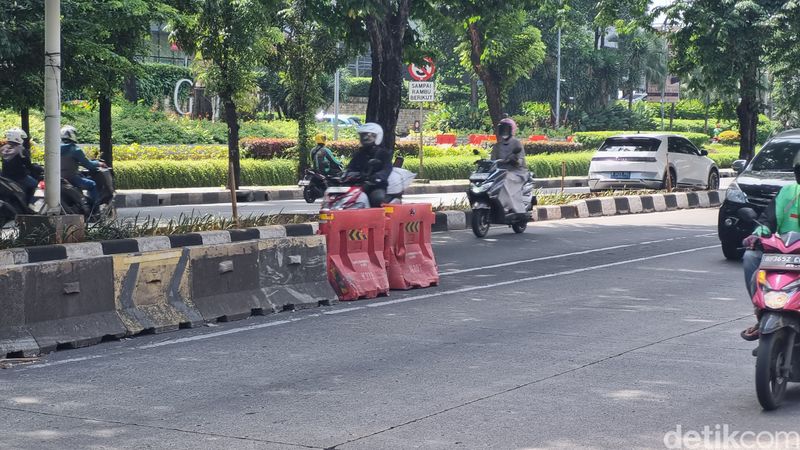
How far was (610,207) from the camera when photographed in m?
25.8

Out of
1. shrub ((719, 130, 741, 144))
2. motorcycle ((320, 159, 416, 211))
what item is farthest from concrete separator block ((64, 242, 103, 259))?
shrub ((719, 130, 741, 144))

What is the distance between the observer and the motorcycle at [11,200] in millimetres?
16094

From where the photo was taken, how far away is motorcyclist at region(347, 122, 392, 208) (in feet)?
47.4

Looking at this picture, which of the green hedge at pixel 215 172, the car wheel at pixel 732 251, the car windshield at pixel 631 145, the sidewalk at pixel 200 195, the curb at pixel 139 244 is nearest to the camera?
the curb at pixel 139 244

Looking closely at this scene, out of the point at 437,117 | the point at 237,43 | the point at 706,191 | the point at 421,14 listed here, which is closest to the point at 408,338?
the point at 421,14

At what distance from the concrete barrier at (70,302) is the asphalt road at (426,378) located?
19 cm

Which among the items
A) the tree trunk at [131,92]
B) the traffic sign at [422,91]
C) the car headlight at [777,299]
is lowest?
the car headlight at [777,299]

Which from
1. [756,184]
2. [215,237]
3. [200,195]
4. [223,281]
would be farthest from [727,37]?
[223,281]

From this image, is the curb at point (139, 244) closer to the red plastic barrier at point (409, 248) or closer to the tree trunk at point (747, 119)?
the red plastic barrier at point (409, 248)

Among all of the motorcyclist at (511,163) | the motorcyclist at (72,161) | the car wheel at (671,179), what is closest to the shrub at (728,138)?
the car wheel at (671,179)

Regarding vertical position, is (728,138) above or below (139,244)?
above

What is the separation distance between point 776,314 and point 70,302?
5.32 meters

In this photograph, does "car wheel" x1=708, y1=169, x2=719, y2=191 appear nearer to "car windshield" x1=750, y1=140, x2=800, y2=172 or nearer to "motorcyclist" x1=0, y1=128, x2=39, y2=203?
"car windshield" x1=750, y1=140, x2=800, y2=172

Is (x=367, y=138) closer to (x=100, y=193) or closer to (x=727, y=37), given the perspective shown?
(x=100, y=193)
